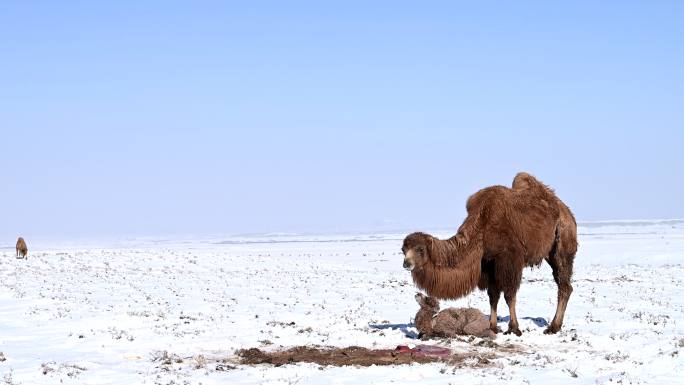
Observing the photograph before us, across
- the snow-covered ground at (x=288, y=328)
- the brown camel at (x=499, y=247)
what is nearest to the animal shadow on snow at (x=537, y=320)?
the snow-covered ground at (x=288, y=328)

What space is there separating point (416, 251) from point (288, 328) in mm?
3820

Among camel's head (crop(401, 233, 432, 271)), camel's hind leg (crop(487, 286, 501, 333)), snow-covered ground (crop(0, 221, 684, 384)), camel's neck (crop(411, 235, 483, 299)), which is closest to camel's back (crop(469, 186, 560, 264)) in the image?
camel's neck (crop(411, 235, 483, 299))

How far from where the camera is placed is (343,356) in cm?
1109

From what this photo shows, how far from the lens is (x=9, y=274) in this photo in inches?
1110

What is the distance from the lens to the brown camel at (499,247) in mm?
11875

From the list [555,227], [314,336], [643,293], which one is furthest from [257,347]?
[643,293]

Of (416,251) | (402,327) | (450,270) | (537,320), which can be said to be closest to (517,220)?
(450,270)

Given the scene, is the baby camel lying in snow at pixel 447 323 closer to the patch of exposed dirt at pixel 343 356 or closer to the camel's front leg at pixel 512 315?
the camel's front leg at pixel 512 315

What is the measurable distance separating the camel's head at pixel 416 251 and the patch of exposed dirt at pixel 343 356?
136 centimetres

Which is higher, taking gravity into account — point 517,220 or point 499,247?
point 517,220

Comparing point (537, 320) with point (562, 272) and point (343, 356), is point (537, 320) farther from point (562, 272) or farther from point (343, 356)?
point (343, 356)

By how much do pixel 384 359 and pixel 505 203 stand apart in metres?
3.95

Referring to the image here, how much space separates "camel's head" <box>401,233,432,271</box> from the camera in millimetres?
11594

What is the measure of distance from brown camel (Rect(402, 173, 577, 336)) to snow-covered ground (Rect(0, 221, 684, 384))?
960mm
